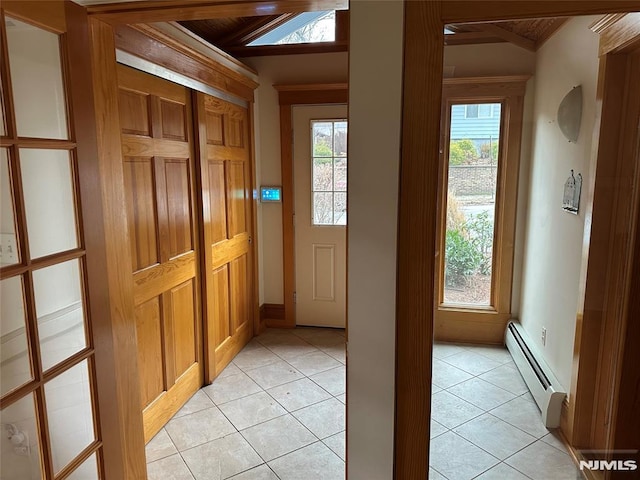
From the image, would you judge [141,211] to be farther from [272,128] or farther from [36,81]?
[272,128]

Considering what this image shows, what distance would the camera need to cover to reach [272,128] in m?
3.89

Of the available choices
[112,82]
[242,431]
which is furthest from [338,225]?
[112,82]

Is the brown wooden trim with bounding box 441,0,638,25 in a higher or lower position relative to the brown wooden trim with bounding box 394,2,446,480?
higher

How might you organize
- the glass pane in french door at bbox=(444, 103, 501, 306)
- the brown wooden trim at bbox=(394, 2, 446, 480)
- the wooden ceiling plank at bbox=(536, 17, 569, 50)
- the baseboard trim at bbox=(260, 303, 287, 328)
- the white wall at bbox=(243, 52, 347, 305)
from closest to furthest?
→ the brown wooden trim at bbox=(394, 2, 446, 480)
the wooden ceiling plank at bbox=(536, 17, 569, 50)
the glass pane in french door at bbox=(444, 103, 501, 306)
the white wall at bbox=(243, 52, 347, 305)
the baseboard trim at bbox=(260, 303, 287, 328)

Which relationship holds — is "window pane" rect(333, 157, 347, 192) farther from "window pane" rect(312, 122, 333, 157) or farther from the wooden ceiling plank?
the wooden ceiling plank

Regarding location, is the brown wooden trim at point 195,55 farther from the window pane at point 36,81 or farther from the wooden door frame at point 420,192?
the wooden door frame at point 420,192

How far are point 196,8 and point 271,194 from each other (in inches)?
98.0

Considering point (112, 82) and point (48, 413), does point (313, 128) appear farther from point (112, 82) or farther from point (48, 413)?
point (48, 413)

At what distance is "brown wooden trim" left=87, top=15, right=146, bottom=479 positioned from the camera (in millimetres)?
1589

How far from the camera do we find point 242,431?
2.52 metres

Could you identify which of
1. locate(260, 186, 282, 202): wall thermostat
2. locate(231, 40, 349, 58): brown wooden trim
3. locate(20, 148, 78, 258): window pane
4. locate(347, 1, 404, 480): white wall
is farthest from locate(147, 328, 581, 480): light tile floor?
locate(231, 40, 349, 58): brown wooden trim

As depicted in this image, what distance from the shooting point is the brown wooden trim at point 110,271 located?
1.59 metres

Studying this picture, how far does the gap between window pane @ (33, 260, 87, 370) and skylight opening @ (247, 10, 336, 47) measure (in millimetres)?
2891

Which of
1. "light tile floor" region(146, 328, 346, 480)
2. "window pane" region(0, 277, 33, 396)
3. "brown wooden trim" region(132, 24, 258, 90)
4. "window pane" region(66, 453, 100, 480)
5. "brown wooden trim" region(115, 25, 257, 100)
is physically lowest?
"light tile floor" region(146, 328, 346, 480)
